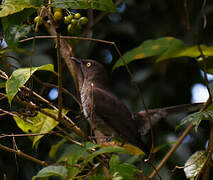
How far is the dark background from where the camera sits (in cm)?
527

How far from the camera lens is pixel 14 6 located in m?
2.25

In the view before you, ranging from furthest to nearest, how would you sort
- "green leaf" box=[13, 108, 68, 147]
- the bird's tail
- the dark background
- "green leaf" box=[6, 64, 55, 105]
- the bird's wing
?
the dark background
the bird's wing
the bird's tail
"green leaf" box=[13, 108, 68, 147]
"green leaf" box=[6, 64, 55, 105]

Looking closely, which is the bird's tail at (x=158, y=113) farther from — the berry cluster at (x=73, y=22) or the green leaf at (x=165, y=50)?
the berry cluster at (x=73, y=22)

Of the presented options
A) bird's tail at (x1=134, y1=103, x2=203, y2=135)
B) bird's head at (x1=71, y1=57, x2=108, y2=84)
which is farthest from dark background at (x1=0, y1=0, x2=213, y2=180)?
bird's tail at (x1=134, y1=103, x2=203, y2=135)

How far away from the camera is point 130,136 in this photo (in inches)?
187

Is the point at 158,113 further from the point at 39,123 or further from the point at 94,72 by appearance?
the point at 39,123

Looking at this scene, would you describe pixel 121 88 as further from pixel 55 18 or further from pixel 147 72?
pixel 55 18

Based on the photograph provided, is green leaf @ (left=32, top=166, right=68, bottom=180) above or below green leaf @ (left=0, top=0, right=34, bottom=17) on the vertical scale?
below

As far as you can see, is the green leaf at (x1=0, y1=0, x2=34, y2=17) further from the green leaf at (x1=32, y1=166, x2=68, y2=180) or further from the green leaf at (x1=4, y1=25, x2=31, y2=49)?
the green leaf at (x1=32, y1=166, x2=68, y2=180)

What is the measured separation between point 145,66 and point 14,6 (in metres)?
3.92

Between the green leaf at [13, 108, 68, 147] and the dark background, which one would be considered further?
the dark background

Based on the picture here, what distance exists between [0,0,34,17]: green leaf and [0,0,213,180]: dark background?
2.92m

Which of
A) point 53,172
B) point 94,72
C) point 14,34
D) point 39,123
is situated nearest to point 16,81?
point 14,34

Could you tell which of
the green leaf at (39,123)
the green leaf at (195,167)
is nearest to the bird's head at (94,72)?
the green leaf at (39,123)
